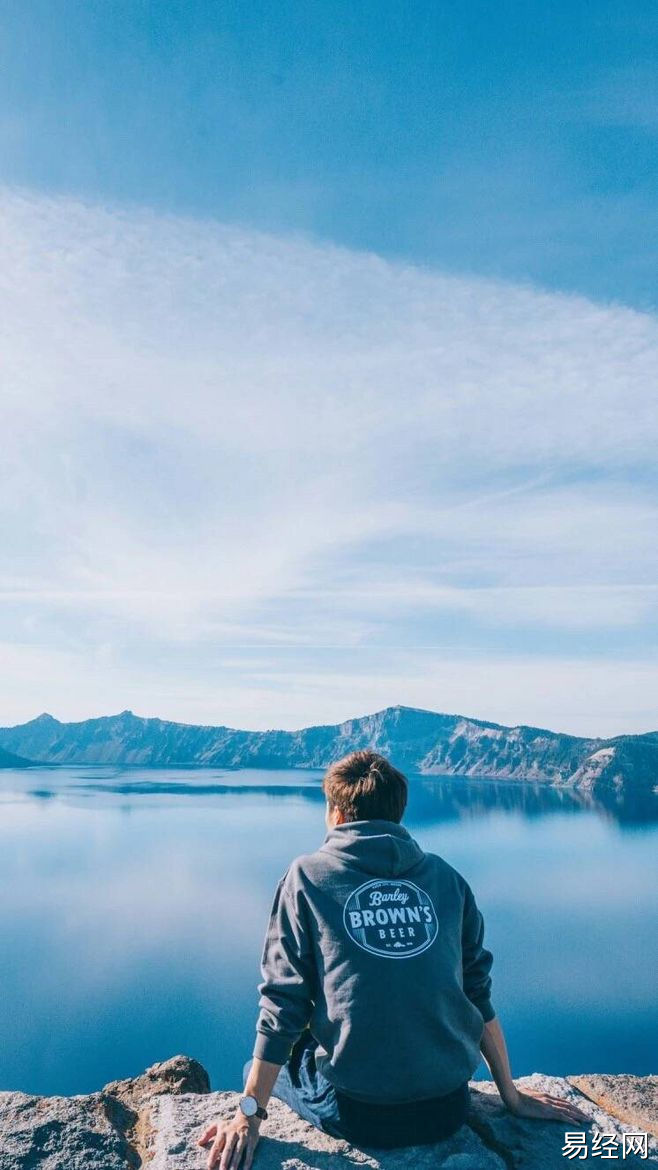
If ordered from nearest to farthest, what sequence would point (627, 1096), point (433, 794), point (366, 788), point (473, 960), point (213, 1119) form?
point (366, 788) → point (473, 960) → point (213, 1119) → point (627, 1096) → point (433, 794)

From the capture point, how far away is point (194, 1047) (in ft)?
96.2

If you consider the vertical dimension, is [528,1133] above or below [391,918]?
below

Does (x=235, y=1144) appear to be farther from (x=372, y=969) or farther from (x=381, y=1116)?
(x=372, y=969)

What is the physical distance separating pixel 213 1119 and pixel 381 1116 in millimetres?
1045

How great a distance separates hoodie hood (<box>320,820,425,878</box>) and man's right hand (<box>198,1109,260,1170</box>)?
1.20 m

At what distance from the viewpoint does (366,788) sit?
329 cm

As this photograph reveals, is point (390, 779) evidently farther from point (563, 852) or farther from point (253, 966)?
point (563, 852)

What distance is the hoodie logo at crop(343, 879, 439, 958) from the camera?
2.99m

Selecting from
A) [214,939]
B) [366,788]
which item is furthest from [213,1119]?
[214,939]

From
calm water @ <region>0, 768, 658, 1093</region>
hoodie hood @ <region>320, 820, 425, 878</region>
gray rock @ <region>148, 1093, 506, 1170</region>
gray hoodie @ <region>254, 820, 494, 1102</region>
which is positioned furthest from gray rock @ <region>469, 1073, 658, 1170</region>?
calm water @ <region>0, 768, 658, 1093</region>

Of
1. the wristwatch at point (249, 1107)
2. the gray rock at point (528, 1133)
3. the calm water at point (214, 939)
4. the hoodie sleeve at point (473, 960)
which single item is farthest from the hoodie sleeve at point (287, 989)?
the calm water at point (214, 939)

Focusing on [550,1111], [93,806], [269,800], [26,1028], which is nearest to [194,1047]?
[26,1028]

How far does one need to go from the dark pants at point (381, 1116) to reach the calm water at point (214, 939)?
27.6 meters

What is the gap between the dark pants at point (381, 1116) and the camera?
119 inches
